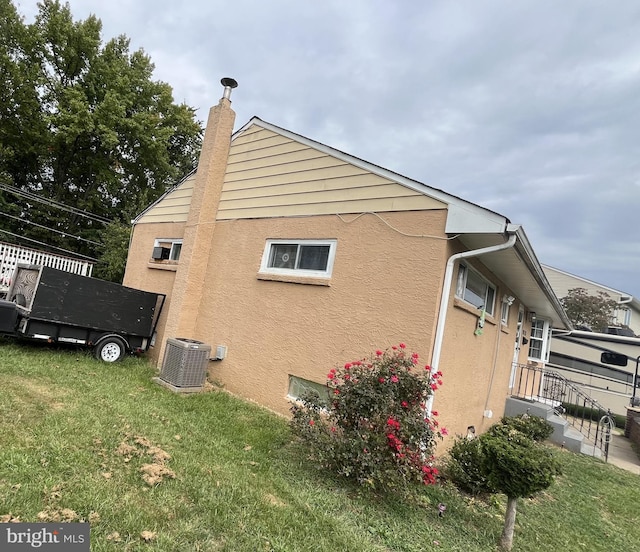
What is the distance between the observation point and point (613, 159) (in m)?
10.1

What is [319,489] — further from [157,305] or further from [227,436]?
[157,305]

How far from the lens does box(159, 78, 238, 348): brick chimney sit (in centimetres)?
766

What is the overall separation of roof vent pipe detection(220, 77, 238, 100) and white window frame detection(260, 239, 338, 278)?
12.6ft

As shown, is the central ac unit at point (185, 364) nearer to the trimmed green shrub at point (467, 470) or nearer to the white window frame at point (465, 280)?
the trimmed green shrub at point (467, 470)

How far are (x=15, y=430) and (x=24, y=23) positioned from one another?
84.8ft

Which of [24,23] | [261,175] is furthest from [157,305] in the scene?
[24,23]

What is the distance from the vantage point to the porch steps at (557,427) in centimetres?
825

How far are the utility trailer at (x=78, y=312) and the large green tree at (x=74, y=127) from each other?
12.1 m

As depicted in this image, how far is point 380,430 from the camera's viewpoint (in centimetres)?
379

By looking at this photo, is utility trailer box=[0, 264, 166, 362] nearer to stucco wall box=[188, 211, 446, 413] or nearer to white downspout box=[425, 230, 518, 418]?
stucco wall box=[188, 211, 446, 413]

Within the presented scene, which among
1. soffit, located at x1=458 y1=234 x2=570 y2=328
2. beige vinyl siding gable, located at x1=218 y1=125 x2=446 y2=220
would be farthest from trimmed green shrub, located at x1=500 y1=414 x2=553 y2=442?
beige vinyl siding gable, located at x1=218 y1=125 x2=446 y2=220

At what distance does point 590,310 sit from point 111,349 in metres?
25.6

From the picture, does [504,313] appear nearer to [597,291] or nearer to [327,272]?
[327,272]

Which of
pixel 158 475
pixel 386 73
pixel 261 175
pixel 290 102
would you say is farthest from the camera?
pixel 290 102
